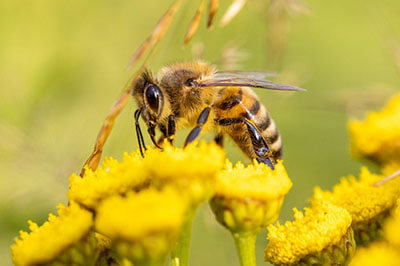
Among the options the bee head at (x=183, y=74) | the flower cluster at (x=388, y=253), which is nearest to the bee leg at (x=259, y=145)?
the bee head at (x=183, y=74)

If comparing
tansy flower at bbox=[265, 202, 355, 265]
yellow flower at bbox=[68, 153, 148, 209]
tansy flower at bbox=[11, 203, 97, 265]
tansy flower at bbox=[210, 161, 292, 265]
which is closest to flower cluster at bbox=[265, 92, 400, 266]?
tansy flower at bbox=[265, 202, 355, 265]

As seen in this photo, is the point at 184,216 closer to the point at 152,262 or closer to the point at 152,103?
the point at 152,262

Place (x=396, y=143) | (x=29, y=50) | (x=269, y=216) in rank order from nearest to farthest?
(x=269, y=216), (x=396, y=143), (x=29, y=50)

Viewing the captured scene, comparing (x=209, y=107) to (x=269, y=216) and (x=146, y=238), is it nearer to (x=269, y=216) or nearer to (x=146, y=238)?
(x=269, y=216)

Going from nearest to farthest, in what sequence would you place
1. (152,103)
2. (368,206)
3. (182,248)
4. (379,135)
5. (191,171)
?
1. (191,171)
2. (182,248)
3. (368,206)
4. (152,103)
5. (379,135)

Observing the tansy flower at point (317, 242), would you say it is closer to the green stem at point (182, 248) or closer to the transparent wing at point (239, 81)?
the green stem at point (182, 248)

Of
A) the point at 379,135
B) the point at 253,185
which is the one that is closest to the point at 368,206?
the point at 253,185

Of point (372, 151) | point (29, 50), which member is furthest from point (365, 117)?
point (29, 50)
